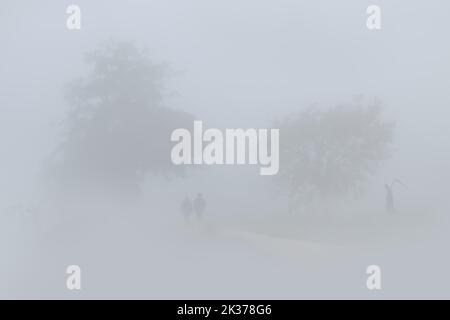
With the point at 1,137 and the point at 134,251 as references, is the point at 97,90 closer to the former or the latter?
the point at 1,137

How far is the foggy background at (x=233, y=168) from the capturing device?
2457 mm

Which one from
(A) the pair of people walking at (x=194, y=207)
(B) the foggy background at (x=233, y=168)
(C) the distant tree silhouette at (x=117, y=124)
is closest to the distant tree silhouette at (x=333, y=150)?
(B) the foggy background at (x=233, y=168)

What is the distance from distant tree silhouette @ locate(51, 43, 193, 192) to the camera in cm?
247

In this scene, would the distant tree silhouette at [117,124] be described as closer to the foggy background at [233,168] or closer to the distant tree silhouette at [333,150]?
the foggy background at [233,168]

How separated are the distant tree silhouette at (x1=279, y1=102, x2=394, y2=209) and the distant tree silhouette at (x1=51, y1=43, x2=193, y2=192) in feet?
1.49

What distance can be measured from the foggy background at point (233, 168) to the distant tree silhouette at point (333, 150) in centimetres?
4

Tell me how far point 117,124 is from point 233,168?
1.69 ft

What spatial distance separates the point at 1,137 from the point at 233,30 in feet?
3.48

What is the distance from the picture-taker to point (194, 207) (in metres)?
2.47

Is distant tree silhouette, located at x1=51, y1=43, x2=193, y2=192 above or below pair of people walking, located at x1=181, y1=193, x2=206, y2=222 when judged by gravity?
above

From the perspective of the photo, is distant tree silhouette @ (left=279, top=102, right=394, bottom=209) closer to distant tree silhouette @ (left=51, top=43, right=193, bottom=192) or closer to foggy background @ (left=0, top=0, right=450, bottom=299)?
foggy background @ (left=0, top=0, right=450, bottom=299)

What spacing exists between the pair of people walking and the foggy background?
2cm

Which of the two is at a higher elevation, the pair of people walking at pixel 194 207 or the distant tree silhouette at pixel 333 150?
the distant tree silhouette at pixel 333 150

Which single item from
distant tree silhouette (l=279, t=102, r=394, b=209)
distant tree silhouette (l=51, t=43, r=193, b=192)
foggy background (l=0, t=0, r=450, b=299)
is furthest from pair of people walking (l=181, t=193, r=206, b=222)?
distant tree silhouette (l=279, t=102, r=394, b=209)
